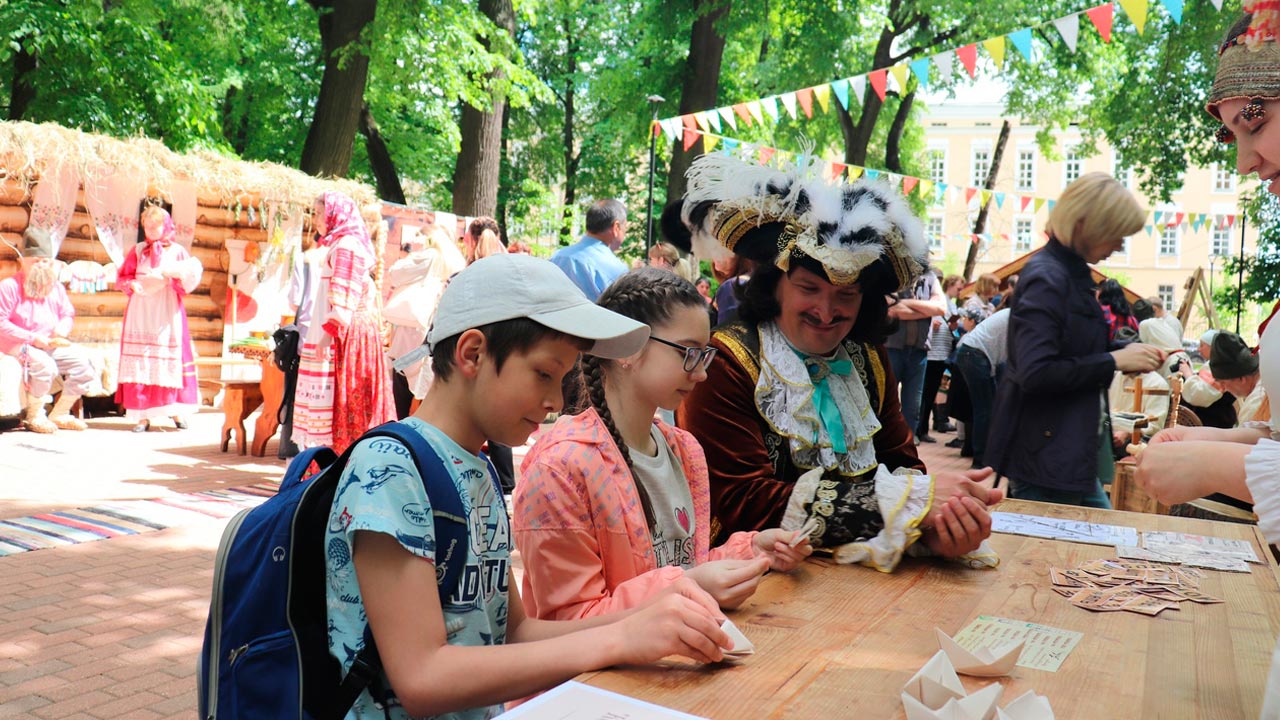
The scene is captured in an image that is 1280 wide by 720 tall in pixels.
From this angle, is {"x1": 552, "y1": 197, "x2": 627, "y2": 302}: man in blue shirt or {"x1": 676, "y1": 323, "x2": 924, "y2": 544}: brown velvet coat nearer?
{"x1": 676, "y1": 323, "x2": 924, "y2": 544}: brown velvet coat

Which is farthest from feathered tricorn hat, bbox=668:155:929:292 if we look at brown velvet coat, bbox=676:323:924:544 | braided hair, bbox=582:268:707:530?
braided hair, bbox=582:268:707:530

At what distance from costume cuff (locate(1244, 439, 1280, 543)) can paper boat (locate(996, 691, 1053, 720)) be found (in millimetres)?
401

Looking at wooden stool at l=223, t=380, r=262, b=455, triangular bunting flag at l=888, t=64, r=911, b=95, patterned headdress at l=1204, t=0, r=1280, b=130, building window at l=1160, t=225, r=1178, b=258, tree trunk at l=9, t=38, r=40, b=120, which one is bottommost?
wooden stool at l=223, t=380, r=262, b=455

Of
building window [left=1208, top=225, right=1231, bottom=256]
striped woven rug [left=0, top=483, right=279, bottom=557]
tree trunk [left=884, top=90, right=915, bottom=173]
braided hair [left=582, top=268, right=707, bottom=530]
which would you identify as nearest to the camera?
braided hair [left=582, top=268, right=707, bottom=530]

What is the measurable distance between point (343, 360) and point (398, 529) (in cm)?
542

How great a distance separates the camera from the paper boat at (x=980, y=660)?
1.45 m

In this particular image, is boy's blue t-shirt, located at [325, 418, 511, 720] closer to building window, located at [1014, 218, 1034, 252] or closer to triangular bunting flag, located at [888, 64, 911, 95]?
triangular bunting flag, located at [888, 64, 911, 95]

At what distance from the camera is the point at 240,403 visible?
8414 mm

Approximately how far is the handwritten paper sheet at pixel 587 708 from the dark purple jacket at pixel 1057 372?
8.67 feet

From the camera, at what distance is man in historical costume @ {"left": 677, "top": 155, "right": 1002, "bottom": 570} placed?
234 centimetres

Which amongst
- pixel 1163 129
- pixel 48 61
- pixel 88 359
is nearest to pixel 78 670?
pixel 88 359

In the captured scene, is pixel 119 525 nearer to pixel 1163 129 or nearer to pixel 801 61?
pixel 801 61

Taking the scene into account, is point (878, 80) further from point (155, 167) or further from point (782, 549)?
point (782, 549)

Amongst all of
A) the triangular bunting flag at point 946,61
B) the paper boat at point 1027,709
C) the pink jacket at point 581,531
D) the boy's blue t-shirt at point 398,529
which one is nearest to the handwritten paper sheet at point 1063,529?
the pink jacket at point 581,531
